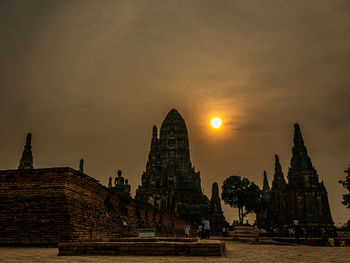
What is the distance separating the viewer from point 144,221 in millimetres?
21031

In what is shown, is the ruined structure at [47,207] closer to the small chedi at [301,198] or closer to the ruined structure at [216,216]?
the small chedi at [301,198]

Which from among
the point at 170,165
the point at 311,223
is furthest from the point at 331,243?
the point at 170,165

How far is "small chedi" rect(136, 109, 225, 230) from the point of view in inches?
2773

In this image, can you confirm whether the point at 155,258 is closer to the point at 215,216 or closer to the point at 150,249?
the point at 150,249

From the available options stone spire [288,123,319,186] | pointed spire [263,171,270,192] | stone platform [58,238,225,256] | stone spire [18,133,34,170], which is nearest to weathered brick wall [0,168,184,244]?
stone platform [58,238,225,256]

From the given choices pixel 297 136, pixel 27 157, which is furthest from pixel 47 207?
pixel 297 136

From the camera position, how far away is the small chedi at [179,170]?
2773 inches

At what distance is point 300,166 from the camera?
2218 inches

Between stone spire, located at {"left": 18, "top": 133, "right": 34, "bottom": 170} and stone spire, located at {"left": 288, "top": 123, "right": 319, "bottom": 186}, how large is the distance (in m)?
42.0

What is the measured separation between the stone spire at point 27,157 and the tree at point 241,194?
38.4 metres

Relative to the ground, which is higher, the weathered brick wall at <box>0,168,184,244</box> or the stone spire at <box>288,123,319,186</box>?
the stone spire at <box>288,123,319,186</box>

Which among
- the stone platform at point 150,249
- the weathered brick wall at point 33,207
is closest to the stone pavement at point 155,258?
the stone platform at point 150,249

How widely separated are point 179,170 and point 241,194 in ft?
89.5

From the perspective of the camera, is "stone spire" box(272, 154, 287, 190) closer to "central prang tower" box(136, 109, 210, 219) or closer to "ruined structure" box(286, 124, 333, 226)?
"central prang tower" box(136, 109, 210, 219)
